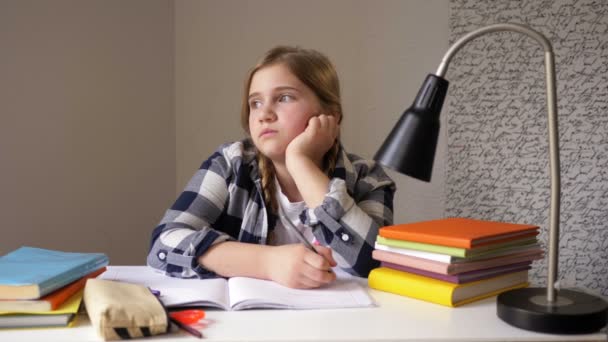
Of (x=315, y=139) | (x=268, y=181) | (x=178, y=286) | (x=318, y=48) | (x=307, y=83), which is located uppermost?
(x=318, y=48)

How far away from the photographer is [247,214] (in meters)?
1.22

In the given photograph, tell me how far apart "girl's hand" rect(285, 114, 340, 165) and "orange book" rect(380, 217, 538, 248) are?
319mm

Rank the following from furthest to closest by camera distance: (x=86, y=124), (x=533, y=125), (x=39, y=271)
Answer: (x=533, y=125), (x=86, y=124), (x=39, y=271)

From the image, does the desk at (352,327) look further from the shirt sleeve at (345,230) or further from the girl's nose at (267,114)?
the girl's nose at (267,114)

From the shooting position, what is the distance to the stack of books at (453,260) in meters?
0.81

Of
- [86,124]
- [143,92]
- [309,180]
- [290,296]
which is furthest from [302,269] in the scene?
[143,92]

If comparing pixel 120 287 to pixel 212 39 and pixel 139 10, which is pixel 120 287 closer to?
pixel 139 10

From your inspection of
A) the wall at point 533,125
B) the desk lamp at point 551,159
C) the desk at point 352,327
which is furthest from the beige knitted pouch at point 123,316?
the wall at point 533,125

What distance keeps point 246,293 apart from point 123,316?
7.9 inches

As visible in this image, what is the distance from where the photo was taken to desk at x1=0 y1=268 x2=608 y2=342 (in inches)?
25.5

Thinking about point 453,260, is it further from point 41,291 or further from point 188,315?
point 41,291

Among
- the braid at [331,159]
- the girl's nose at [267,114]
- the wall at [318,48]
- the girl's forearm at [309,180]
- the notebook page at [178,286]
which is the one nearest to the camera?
the notebook page at [178,286]

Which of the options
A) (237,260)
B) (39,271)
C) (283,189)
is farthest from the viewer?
(283,189)

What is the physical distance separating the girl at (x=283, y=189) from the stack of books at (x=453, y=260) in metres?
0.12
